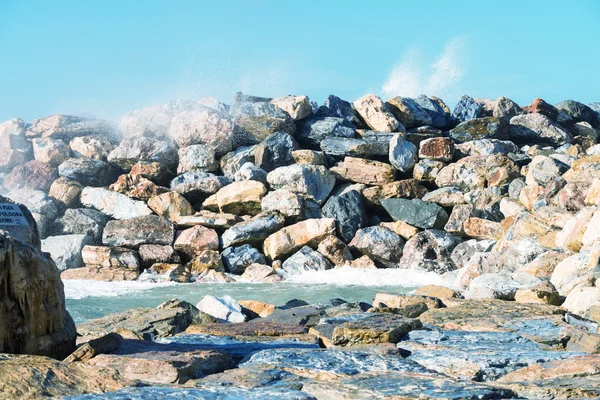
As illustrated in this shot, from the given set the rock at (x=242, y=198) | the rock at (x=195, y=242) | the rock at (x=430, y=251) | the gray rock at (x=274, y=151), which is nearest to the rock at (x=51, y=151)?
the gray rock at (x=274, y=151)

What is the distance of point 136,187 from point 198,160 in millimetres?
2224

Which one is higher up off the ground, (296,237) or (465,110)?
(465,110)

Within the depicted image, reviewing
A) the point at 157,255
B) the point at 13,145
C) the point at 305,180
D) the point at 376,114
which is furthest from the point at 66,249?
the point at 376,114

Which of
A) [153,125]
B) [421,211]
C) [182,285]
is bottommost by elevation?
[182,285]

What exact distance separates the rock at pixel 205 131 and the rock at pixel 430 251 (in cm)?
707

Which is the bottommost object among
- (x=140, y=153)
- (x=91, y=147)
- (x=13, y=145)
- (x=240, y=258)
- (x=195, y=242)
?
(x=240, y=258)

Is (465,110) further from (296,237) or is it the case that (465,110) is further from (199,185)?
(296,237)

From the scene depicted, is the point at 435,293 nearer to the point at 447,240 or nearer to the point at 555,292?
the point at 555,292

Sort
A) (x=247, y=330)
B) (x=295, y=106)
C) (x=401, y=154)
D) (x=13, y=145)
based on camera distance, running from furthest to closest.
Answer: (x=13, y=145) → (x=295, y=106) → (x=401, y=154) → (x=247, y=330)

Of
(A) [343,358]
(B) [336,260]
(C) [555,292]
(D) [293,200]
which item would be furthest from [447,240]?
(A) [343,358]

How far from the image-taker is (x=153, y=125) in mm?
20828

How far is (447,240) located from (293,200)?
142 inches

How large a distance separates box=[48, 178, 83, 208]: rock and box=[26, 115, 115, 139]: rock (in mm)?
3178

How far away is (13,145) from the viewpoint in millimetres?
20594
